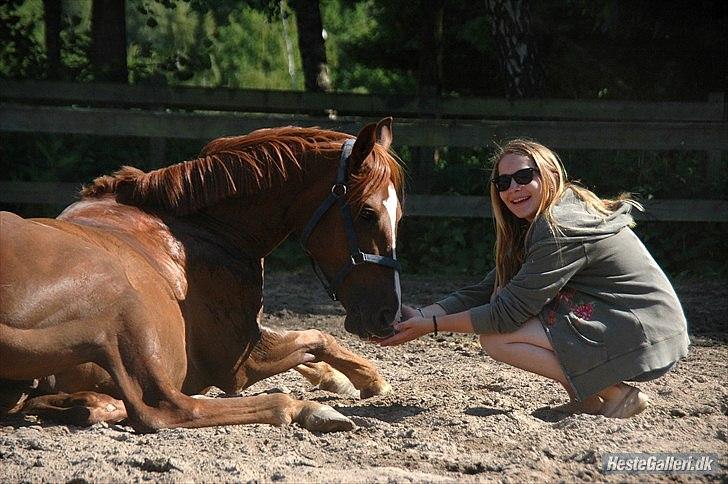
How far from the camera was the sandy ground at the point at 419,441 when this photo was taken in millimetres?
3512

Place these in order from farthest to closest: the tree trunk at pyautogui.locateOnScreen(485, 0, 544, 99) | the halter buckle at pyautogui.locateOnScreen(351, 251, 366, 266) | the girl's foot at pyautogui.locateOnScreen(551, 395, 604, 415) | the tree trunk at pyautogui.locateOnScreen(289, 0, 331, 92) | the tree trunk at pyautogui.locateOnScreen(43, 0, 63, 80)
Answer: the tree trunk at pyautogui.locateOnScreen(43, 0, 63, 80) < the tree trunk at pyautogui.locateOnScreen(289, 0, 331, 92) < the tree trunk at pyautogui.locateOnScreen(485, 0, 544, 99) < the girl's foot at pyautogui.locateOnScreen(551, 395, 604, 415) < the halter buckle at pyautogui.locateOnScreen(351, 251, 366, 266)

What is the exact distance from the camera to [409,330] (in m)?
4.45

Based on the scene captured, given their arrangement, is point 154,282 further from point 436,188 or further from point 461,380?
point 436,188

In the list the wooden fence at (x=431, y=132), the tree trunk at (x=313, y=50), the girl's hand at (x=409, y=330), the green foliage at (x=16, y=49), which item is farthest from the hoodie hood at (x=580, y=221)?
the green foliage at (x=16, y=49)

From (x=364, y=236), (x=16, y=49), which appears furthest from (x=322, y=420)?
(x=16, y=49)

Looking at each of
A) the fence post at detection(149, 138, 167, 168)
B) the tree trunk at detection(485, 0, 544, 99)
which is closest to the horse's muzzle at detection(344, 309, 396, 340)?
the fence post at detection(149, 138, 167, 168)

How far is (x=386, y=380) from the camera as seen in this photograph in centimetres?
547

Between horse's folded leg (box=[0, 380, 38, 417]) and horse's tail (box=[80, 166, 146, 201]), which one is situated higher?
horse's tail (box=[80, 166, 146, 201])

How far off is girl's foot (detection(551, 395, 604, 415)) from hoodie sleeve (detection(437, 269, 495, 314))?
63 centimetres

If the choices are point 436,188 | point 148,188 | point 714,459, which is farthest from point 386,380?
point 436,188

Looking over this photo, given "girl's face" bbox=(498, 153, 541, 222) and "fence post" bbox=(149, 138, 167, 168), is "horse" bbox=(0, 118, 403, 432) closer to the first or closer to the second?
"girl's face" bbox=(498, 153, 541, 222)

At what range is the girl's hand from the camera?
4418mm

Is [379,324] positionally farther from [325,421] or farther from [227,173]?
[227,173]

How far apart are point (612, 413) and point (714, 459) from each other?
2.33ft
